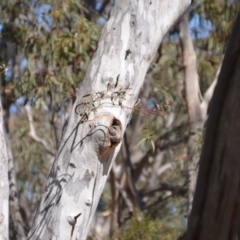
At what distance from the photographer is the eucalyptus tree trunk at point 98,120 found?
3725mm

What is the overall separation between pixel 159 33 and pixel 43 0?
324 cm

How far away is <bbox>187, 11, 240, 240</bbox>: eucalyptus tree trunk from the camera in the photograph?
79.3 inches

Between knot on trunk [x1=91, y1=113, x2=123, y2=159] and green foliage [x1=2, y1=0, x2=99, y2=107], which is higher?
green foliage [x1=2, y1=0, x2=99, y2=107]

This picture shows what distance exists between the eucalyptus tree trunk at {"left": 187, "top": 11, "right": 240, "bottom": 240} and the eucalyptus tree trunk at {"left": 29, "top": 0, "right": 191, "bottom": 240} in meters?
1.67

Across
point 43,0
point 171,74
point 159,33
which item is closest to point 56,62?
point 43,0

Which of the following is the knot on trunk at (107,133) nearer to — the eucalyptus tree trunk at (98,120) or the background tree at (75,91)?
the eucalyptus tree trunk at (98,120)

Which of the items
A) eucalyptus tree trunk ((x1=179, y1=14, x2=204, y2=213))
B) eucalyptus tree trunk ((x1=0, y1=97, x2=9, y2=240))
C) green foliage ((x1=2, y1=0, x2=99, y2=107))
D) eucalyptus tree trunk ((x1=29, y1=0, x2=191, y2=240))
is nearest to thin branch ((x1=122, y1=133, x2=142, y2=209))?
eucalyptus tree trunk ((x1=179, y1=14, x2=204, y2=213))

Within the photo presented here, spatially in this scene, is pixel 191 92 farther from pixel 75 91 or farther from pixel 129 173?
pixel 75 91

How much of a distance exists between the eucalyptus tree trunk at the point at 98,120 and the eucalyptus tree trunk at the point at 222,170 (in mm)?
1667

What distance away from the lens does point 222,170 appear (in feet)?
6.63

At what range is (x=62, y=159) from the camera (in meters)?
3.80

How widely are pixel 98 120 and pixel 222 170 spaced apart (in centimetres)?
176

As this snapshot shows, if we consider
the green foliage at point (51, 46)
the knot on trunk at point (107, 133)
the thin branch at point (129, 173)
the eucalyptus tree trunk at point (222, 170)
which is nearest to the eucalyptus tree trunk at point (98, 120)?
the knot on trunk at point (107, 133)

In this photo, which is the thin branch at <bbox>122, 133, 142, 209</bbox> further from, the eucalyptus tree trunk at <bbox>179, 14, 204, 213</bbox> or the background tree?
the eucalyptus tree trunk at <bbox>179, 14, 204, 213</bbox>
